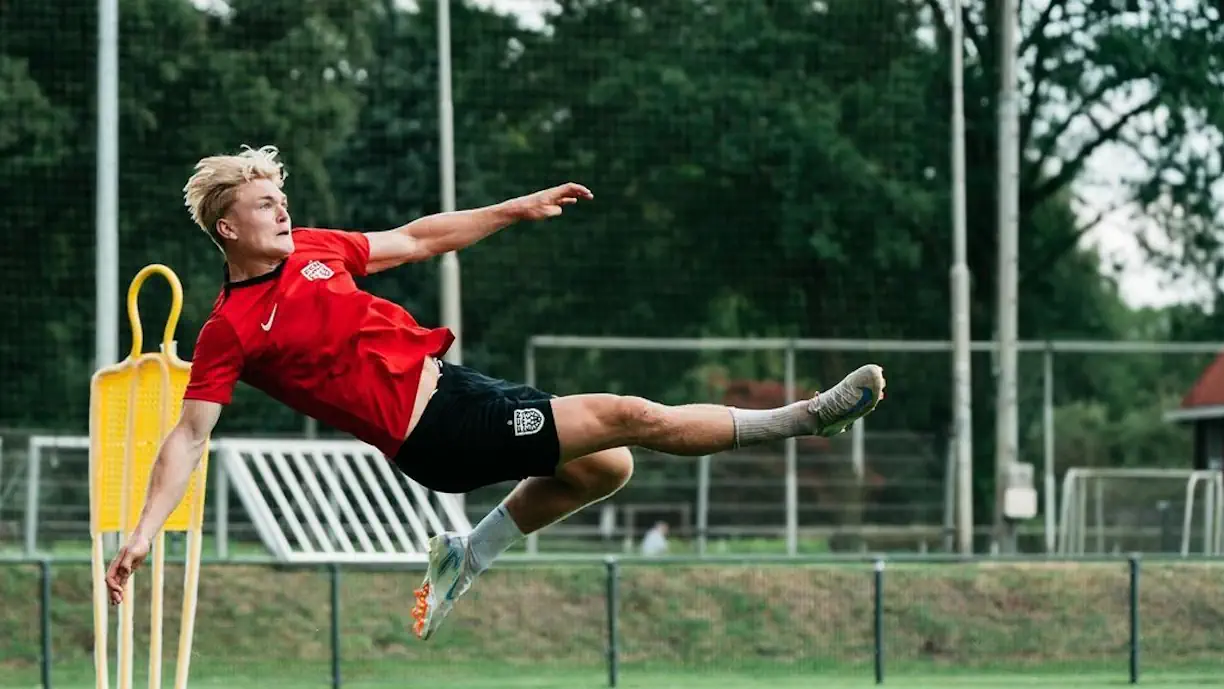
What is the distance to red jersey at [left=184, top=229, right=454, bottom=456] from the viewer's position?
673 centimetres

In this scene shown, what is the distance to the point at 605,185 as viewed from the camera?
2427 cm

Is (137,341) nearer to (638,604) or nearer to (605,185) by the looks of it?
(638,604)

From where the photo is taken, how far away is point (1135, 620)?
13.0 metres

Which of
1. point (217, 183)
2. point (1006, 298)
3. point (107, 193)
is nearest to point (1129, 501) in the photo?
point (1006, 298)

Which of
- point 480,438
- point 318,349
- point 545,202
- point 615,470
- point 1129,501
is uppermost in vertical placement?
point 545,202

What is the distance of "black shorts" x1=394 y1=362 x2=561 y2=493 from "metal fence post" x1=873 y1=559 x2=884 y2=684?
630cm

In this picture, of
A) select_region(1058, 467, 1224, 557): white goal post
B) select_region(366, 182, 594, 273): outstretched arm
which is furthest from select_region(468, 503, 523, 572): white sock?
select_region(1058, 467, 1224, 557): white goal post

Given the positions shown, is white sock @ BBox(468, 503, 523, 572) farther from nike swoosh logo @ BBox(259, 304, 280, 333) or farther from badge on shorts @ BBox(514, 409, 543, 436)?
nike swoosh logo @ BBox(259, 304, 280, 333)

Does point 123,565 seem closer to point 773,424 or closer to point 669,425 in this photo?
point 669,425

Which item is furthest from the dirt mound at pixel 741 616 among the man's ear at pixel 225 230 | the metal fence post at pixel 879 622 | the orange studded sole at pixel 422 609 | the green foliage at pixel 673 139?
the green foliage at pixel 673 139

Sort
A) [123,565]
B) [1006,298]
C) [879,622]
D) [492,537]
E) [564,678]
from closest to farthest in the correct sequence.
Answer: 1. [123,565]
2. [492,537]
3. [879,622]
4. [564,678]
5. [1006,298]

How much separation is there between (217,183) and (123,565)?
129 centimetres

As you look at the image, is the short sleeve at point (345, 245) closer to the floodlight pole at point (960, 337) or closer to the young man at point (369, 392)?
the young man at point (369, 392)

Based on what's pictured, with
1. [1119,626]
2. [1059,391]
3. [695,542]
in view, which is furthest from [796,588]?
[1059,391]
